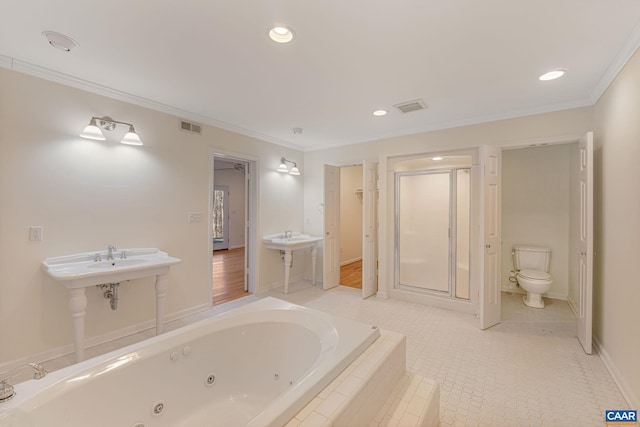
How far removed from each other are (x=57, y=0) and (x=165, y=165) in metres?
1.69

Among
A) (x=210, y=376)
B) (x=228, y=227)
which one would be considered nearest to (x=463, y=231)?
(x=210, y=376)

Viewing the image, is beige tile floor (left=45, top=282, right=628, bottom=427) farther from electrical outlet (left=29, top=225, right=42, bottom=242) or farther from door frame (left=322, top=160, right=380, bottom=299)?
electrical outlet (left=29, top=225, right=42, bottom=242)

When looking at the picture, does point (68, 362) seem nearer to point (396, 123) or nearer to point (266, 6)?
point (266, 6)

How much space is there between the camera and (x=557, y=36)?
1753mm

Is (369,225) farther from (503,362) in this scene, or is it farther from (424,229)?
(503,362)

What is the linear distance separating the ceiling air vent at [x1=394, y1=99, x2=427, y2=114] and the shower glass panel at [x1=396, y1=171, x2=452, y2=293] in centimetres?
111

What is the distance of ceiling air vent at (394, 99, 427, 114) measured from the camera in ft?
9.26

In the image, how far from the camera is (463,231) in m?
3.60

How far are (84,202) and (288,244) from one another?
2323mm

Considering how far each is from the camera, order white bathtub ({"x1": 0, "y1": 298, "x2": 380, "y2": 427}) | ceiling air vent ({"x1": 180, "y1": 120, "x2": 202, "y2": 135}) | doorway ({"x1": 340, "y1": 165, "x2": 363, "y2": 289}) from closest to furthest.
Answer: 1. white bathtub ({"x1": 0, "y1": 298, "x2": 380, "y2": 427})
2. ceiling air vent ({"x1": 180, "y1": 120, "x2": 202, "y2": 135})
3. doorway ({"x1": 340, "y1": 165, "x2": 363, "y2": 289})

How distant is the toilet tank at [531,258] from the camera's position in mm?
3792

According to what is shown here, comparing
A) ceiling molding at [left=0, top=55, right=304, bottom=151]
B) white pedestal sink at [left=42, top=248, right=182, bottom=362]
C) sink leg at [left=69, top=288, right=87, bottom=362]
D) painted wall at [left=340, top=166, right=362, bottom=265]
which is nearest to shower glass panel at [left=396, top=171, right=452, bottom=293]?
painted wall at [left=340, top=166, right=362, bottom=265]

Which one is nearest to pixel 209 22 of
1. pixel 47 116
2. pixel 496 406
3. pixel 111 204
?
pixel 47 116

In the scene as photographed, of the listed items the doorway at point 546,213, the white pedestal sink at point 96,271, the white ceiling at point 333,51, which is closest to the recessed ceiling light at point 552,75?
the white ceiling at point 333,51
